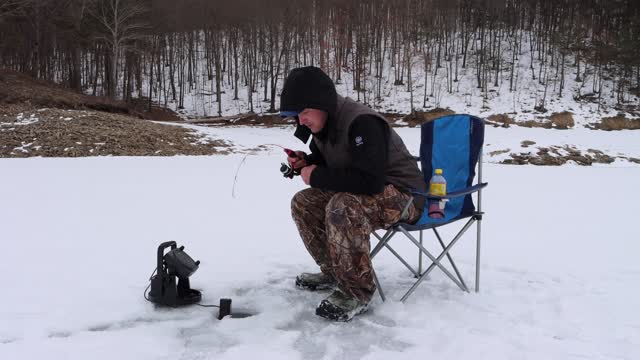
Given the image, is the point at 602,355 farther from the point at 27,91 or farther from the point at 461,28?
the point at 461,28

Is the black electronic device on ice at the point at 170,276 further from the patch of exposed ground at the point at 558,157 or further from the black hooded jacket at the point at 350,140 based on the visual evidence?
the patch of exposed ground at the point at 558,157

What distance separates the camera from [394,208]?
7.22 feet

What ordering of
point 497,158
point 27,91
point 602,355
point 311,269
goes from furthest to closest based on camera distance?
point 27,91
point 497,158
point 311,269
point 602,355

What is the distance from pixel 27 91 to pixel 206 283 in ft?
56.4

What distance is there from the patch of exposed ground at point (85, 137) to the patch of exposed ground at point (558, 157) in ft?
25.2

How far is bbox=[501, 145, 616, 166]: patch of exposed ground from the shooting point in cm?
1177

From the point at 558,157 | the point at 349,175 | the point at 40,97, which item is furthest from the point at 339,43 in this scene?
the point at 349,175

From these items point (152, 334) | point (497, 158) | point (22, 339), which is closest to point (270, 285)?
point (152, 334)

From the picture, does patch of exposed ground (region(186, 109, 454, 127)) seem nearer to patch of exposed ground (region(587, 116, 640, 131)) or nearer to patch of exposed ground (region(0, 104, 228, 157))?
patch of exposed ground (region(587, 116, 640, 131))

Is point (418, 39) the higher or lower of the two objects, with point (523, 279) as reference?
higher

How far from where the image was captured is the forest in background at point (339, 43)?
85.3 feet

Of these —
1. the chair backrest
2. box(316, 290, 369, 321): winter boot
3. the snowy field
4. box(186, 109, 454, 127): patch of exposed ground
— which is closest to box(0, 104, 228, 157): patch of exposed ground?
the snowy field

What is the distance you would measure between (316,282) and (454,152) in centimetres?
101

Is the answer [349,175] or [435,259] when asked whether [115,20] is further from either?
[435,259]
